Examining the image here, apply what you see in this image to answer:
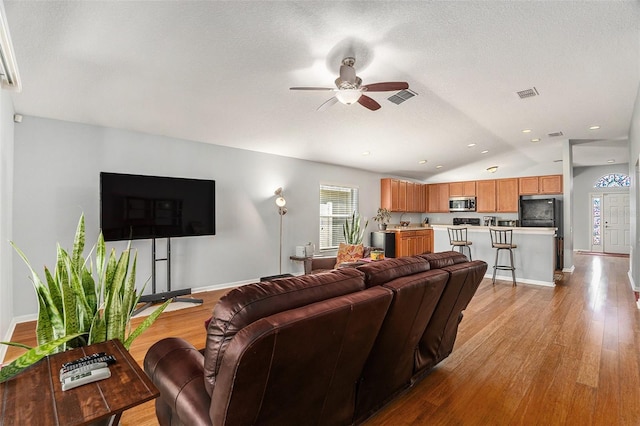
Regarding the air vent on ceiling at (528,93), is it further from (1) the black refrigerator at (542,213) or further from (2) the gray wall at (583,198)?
(2) the gray wall at (583,198)

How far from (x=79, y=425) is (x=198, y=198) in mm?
3794

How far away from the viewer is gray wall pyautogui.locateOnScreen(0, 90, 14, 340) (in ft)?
8.70

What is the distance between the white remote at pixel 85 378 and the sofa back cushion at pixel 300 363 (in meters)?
0.41

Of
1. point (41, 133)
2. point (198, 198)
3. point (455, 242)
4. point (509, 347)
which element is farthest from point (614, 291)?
point (41, 133)

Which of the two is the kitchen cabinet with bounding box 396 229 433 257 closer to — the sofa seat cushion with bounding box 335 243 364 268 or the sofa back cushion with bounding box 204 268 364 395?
the sofa seat cushion with bounding box 335 243 364 268

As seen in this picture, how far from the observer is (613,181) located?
9305 mm

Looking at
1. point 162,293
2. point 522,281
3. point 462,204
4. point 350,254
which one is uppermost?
point 462,204

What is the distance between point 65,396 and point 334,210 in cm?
625

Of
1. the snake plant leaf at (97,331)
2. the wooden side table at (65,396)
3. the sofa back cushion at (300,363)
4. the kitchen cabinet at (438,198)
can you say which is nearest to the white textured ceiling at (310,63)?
the snake plant leaf at (97,331)

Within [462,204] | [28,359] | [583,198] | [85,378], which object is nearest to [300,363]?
[85,378]

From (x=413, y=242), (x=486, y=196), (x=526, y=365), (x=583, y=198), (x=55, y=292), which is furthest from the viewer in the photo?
(x=583, y=198)

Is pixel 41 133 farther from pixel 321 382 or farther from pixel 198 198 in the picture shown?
pixel 321 382

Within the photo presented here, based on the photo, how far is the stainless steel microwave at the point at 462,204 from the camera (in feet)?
28.9

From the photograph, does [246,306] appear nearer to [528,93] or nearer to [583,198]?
[528,93]
